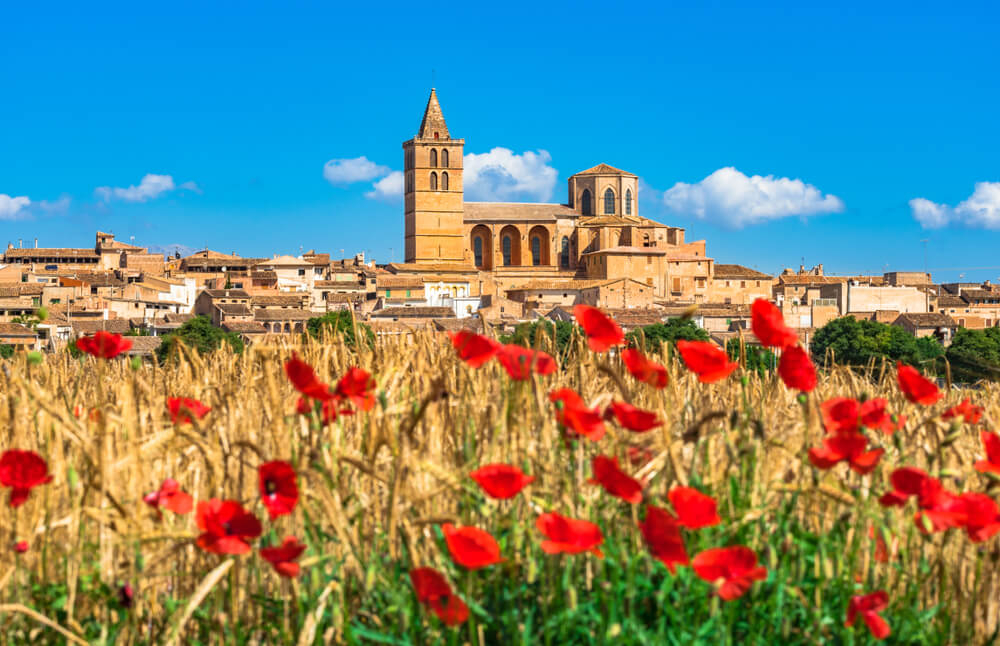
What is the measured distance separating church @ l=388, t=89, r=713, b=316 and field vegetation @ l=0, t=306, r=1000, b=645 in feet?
184

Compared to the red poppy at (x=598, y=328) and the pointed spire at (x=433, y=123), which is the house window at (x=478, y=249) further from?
the red poppy at (x=598, y=328)

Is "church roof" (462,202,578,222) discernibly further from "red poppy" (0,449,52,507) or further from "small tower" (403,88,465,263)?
"red poppy" (0,449,52,507)

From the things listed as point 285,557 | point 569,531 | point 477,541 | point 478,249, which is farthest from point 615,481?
point 478,249

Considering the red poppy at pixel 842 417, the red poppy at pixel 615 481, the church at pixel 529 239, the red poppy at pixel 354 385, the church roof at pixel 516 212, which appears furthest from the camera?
the church roof at pixel 516 212

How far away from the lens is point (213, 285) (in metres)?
66.1

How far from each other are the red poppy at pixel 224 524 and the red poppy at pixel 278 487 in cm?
4

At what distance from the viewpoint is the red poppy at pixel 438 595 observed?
1576mm

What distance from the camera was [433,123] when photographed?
7106 centimetres

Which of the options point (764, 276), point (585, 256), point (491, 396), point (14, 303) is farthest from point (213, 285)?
point (491, 396)

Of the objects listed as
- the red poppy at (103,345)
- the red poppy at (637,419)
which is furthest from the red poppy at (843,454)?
the red poppy at (103,345)

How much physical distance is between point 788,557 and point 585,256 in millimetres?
63824

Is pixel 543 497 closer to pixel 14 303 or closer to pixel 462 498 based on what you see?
pixel 462 498

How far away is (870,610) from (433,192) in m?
68.4

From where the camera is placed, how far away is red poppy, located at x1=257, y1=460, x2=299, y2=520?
5.76ft
